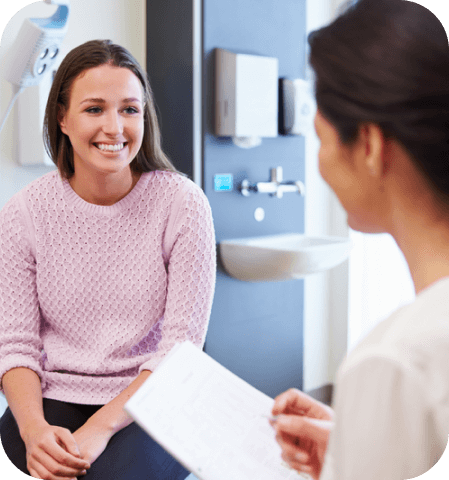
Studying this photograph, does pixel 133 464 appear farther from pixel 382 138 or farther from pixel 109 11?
pixel 109 11

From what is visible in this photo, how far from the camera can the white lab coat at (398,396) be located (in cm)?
43

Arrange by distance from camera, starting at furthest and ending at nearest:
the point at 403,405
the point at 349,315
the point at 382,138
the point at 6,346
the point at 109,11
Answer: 1. the point at 349,315
2. the point at 109,11
3. the point at 6,346
4. the point at 382,138
5. the point at 403,405

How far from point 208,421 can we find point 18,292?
64cm

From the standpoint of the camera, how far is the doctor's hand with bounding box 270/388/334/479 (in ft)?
2.27

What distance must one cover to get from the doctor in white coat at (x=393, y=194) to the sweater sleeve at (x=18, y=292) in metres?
0.88

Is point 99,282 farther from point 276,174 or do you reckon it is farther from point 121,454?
point 276,174

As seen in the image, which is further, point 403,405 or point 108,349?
point 108,349

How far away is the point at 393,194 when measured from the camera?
564 millimetres

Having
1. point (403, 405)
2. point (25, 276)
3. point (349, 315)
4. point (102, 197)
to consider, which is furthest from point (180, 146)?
point (403, 405)

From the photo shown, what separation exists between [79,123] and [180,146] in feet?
2.57

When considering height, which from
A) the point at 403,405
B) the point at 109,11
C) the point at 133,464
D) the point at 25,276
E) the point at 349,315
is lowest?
the point at 349,315

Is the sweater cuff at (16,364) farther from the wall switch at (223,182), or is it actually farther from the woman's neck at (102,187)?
the wall switch at (223,182)

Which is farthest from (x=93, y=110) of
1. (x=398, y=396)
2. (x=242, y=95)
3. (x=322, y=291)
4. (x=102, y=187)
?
(x=322, y=291)

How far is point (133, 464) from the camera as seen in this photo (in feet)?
3.49
